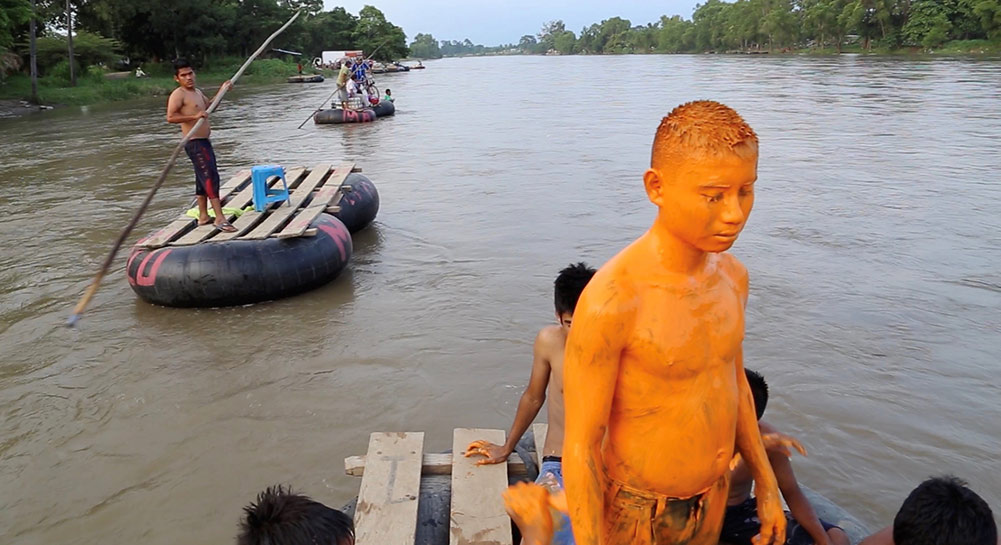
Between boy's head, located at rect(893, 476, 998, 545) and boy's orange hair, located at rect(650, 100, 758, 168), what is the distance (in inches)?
56.9

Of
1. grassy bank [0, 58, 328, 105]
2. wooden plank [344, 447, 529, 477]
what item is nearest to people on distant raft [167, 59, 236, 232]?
wooden plank [344, 447, 529, 477]

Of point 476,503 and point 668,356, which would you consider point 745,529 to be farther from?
point 668,356

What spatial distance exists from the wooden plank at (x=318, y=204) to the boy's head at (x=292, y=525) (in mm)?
Result: 4634

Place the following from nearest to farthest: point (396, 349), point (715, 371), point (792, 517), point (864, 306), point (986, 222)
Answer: point (715, 371), point (792, 517), point (396, 349), point (864, 306), point (986, 222)

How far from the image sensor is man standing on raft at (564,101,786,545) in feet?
5.34

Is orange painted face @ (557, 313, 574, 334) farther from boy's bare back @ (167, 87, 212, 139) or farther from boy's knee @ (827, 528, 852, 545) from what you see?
boy's bare back @ (167, 87, 212, 139)

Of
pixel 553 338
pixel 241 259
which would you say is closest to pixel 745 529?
pixel 553 338

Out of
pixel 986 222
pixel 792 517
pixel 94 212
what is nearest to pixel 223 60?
pixel 94 212

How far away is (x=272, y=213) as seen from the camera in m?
7.18

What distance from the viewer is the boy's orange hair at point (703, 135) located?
1.60 metres

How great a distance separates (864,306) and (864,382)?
145 cm

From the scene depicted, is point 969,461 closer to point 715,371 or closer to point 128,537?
point 715,371

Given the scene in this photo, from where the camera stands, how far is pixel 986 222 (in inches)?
340

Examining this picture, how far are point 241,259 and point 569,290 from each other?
408 cm
